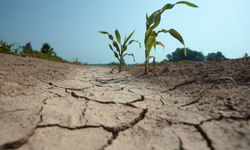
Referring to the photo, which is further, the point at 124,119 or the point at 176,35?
the point at 176,35

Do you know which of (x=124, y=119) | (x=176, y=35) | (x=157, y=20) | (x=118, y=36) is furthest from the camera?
(x=118, y=36)

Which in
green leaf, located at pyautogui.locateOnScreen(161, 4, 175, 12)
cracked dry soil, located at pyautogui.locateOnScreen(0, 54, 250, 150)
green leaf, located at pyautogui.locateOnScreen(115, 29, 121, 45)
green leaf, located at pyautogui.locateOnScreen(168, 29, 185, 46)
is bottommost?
cracked dry soil, located at pyautogui.locateOnScreen(0, 54, 250, 150)

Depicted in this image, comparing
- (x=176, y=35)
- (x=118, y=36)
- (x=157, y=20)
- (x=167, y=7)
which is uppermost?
(x=167, y=7)

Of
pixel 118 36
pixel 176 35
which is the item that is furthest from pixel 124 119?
pixel 118 36

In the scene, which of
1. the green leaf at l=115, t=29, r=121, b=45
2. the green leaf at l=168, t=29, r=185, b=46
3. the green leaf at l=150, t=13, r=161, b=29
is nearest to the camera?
the green leaf at l=168, t=29, r=185, b=46

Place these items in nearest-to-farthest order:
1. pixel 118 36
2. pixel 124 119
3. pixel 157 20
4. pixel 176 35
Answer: pixel 124 119 → pixel 176 35 → pixel 157 20 → pixel 118 36

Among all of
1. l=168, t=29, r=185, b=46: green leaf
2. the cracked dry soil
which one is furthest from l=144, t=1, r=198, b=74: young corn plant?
the cracked dry soil

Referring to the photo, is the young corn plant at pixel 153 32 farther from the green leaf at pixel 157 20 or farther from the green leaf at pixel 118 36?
the green leaf at pixel 118 36

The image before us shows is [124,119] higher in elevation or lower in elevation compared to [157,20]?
lower

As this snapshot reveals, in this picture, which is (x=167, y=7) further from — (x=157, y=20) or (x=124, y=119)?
(x=124, y=119)

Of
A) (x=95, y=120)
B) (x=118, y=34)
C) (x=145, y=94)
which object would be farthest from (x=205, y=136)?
(x=118, y=34)

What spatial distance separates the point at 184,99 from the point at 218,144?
0.73m

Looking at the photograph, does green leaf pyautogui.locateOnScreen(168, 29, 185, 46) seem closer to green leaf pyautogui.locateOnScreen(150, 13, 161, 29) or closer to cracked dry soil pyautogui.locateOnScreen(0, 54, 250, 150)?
green leaf pyautogui.locateOnScreen(150, 13, 161, 29)

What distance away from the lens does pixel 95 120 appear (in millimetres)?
1053
